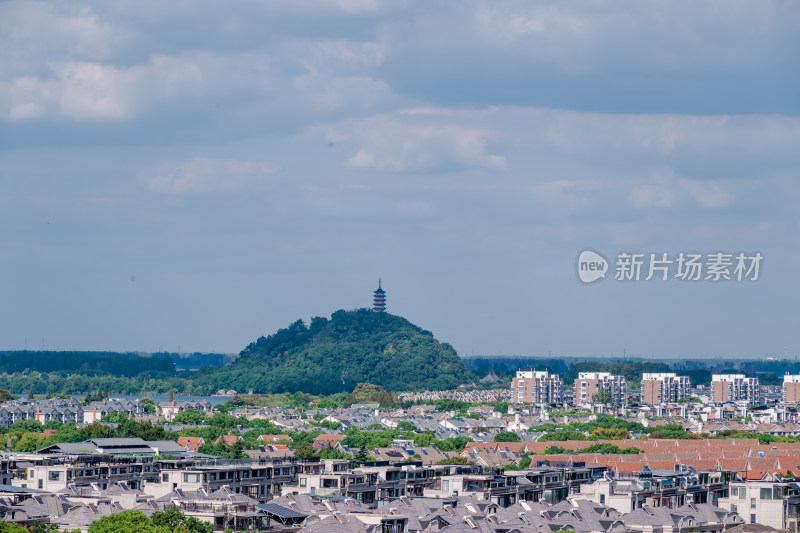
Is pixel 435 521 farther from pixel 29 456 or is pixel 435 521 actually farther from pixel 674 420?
pixel 674 420

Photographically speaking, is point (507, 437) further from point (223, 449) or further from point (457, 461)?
point (457, 461)

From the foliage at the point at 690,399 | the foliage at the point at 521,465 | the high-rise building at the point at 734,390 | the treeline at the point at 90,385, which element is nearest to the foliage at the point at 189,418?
the foliage at the point at 521,465

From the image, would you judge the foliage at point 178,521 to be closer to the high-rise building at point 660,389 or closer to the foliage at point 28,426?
the foliage at point 28,426

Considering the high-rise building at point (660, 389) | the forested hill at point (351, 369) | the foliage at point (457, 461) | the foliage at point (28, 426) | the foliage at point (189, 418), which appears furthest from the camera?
the forested hill at point (351, 369)

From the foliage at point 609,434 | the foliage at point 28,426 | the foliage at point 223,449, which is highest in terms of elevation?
the foliage at point 609,434

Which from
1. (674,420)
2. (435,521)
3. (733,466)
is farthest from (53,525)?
(674,420)

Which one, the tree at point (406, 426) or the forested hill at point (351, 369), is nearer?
the tree at point (406, 426)

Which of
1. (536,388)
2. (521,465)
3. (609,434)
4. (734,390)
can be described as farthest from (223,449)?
(734,390)
